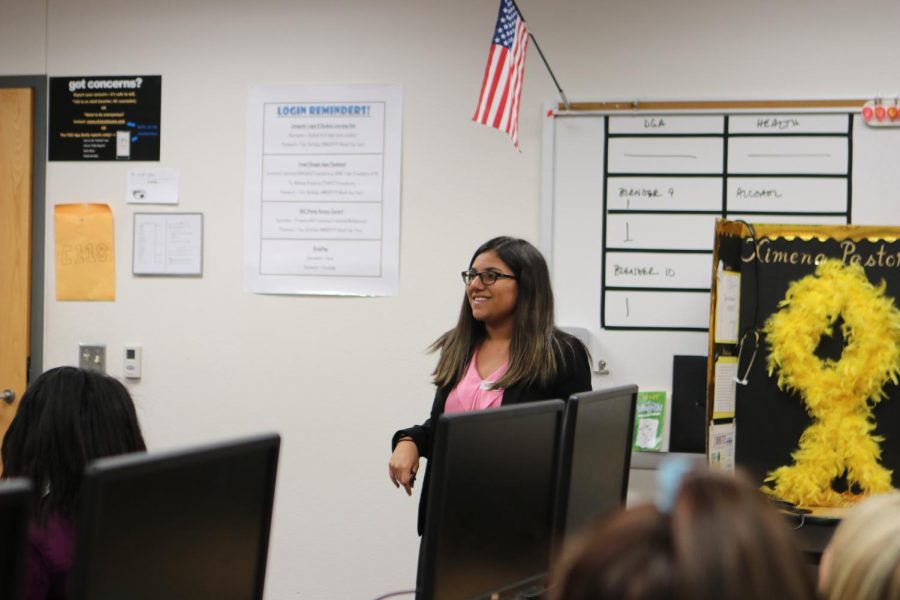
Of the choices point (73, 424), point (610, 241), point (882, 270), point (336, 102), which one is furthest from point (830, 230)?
point (73, 424)

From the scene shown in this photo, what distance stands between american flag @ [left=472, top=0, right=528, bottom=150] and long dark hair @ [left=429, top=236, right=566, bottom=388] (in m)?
0.45

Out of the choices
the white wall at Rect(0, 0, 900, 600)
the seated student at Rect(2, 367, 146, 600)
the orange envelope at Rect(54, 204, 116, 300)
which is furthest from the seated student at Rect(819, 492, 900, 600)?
the orange envelope at Rect(54, 204, 116, 300)

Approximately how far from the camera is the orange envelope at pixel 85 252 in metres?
3.58

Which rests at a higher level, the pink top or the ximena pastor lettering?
the ximena pastor lettering

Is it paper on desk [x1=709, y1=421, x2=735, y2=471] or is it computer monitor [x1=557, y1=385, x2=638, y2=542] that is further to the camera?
paper on desk [x1=709, y1=421, x2=735, y2=471]

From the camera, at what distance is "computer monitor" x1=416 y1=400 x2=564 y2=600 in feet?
4.99

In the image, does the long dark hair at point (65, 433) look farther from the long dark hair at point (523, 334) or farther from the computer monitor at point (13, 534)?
the long dark hair at point (523, 334)

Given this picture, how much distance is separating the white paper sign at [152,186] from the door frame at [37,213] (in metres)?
0.34

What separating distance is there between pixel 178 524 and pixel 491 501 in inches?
22.7

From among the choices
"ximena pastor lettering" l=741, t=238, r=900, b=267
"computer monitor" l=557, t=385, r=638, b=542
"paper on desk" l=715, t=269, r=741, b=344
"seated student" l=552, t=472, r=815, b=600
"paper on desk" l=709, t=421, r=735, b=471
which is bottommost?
"paper on desk" l=709, t=421, r=735, b=471

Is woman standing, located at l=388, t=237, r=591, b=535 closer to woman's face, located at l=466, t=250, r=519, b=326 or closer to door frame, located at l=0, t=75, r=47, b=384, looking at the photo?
woman's face, located at l=466, t=250, r=519, b=326

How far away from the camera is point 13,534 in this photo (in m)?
0.94

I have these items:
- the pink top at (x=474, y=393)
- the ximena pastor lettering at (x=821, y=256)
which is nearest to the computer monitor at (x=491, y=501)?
the pink top at (x=474, y=393)

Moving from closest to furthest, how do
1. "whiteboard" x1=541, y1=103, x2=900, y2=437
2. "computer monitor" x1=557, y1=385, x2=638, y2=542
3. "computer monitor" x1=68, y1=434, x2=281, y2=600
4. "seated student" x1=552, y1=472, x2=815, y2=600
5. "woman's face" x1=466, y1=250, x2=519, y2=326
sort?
"seated student" x1=552, y1=472, x2=815, y2=600, "computer monitor" x1=68, y1=434, x2=281, y2=600, "computer monitor" x1=557, y1=385, x2=638, y2=542, "woman's face" x1=466, y1=250, x2=519, y2=326, "whiteboard" x1=541, y1=103, x2=900, y2=437
